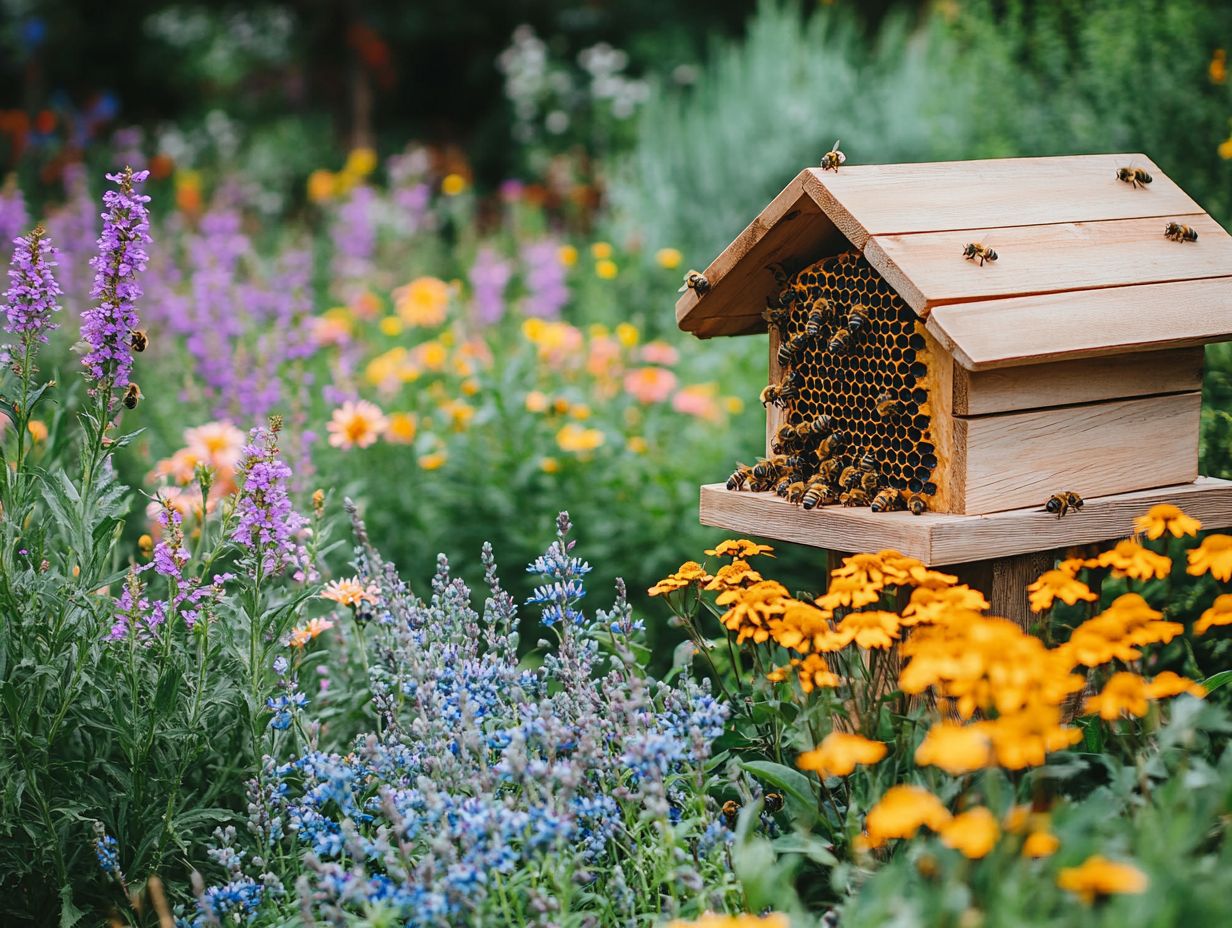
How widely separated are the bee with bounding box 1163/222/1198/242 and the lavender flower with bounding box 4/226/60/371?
2.22m

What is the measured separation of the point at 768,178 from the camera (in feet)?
24.8

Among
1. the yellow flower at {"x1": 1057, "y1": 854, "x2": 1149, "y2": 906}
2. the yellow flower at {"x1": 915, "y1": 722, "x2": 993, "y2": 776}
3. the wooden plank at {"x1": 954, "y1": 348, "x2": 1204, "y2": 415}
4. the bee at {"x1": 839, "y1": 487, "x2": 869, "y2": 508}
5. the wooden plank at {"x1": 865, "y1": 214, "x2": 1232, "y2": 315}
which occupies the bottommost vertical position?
the yellow flower at {"x1": 1057, "y1": 854, "x2": 1149, "y2": 906}

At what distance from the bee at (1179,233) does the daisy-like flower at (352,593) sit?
5.93 feet

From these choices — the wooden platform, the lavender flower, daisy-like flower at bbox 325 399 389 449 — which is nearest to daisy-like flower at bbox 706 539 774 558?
the wooden platform

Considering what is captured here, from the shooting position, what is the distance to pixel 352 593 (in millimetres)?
2512

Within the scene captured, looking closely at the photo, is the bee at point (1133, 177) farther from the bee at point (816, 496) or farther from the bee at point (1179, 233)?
the bee at point (816, 496)

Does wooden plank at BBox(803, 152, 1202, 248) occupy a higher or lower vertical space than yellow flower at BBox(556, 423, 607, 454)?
higher

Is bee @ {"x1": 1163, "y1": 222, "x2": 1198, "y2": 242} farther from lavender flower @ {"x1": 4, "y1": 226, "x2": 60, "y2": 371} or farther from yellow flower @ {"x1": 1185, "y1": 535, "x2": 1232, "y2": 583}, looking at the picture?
lavender flower @ {"x1": 4, "y1": 226, "x2": 60, "y2": 371}

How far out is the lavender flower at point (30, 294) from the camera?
2215mm

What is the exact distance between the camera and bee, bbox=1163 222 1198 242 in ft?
8.32

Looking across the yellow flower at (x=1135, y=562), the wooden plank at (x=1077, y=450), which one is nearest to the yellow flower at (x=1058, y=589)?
the yellow flower at (x=1135, y=562)

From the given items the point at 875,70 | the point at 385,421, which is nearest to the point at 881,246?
the point at 385,421

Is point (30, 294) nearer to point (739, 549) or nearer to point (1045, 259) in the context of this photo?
point (739, 549)

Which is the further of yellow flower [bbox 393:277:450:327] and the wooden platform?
yellow flower [bbox 393:277:450:327]
